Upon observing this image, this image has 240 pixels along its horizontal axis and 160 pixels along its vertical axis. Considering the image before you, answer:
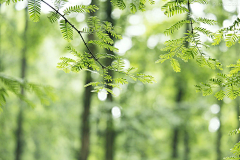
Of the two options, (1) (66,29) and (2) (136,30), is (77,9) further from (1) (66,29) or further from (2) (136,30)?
(2) (136,30)

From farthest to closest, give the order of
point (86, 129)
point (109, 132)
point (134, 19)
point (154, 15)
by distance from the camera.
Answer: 1. point (154, 15)
2. point (134, 19)
3. point (109, 132)
4. point (86, 129)

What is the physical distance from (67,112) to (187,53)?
34.4 feet

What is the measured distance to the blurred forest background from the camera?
5.65 m

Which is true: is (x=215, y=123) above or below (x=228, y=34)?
below

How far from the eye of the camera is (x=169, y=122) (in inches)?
242

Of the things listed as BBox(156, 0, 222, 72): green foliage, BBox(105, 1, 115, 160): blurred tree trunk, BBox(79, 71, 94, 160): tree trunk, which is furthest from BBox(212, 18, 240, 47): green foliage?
BBox(79, 71, 94, 160): tree trunk

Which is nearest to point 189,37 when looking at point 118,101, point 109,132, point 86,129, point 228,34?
point 228,34

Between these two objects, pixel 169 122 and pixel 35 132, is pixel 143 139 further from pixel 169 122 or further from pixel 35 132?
pixel 35 132

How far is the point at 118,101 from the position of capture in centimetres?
716

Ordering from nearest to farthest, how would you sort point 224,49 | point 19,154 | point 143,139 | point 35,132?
1. point 143,139
2. point 224,49
3. point 19,154
4. point 35,132

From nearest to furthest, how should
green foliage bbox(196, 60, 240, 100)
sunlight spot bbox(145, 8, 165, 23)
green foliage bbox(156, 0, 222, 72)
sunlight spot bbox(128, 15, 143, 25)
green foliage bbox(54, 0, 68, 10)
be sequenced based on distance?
green foliage bbox(156, 0, 222, 72) < green foliage bbox(54, 0, 68, 10) < green foliage bbox(196, 60, 240, 100) < sunlight spot bbox(128, 15, 143, 25) < sunlight spot bbox(145, 8, 165, 23)

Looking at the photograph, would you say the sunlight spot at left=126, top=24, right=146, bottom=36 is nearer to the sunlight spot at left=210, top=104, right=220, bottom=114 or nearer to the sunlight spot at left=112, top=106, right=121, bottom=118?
the sunlight spot at left=112, top=106, right=121, bottom=118

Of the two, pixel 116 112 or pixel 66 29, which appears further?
pixel 116 112

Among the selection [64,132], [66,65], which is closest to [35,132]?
[64,132]
